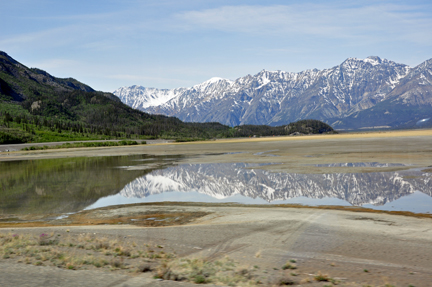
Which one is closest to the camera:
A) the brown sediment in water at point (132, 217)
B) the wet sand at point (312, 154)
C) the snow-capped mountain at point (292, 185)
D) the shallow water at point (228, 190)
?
the brown sediment in water at point (132, 217)

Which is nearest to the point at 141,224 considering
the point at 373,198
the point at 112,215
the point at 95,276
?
the point at 112,215

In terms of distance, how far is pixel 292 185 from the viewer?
2892cm

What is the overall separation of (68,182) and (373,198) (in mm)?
27792

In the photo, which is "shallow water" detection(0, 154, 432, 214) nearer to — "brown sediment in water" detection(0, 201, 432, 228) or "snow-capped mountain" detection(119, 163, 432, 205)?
"snow-capped mountain" detection(119, 163, 432, 205)

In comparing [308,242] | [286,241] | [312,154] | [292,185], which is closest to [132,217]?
[286,241]

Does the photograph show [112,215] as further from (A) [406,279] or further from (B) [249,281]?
(A) [406,279]

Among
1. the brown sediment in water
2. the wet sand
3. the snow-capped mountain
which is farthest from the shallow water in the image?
the wet sand

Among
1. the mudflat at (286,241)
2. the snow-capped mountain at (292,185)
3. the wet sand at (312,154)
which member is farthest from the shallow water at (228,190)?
the wet sand at (312,154)

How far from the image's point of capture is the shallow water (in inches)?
898

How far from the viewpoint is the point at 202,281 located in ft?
29.7

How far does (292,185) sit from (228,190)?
5.31 m

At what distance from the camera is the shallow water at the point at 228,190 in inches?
898

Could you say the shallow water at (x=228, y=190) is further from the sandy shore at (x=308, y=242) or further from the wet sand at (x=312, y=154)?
the wet sand at (x=312, y=154)

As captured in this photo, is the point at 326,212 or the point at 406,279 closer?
the point at 406,279
